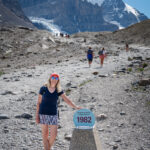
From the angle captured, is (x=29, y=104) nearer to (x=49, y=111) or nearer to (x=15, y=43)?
(x=49, y=111)

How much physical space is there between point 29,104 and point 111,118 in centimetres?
386

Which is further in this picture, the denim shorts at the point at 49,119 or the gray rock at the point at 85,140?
the denim shorts at the point at 49,119

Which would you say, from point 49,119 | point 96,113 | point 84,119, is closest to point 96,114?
point 96,113

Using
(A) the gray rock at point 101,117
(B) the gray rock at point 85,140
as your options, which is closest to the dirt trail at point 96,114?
(A) the gray rock at point 101,117

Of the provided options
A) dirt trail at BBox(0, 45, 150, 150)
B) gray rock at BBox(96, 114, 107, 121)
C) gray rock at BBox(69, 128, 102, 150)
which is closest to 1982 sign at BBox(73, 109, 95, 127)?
Result: gray rock at BBox(69, 128, 102, 150)

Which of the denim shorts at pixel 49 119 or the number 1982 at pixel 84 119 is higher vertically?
the number 1982 at pixel 84 119

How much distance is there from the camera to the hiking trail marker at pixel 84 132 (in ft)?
16.4

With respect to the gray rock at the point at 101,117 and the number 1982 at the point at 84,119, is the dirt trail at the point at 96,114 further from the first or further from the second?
the number 1982 at the point at 84,119

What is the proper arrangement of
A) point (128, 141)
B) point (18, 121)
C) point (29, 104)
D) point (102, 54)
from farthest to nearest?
point (102, 54), point (29, 104), point (18, 121), point (128, 141)

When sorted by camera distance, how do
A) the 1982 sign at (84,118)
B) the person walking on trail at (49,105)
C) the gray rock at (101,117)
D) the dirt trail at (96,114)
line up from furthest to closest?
1. the gray rock at (101,117)
2. the dirt trail at (96,114)
3. the person walking on trail at (49,105)
4. the 1982 sign at (84,118)

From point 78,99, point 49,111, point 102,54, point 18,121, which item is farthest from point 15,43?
point 49,111

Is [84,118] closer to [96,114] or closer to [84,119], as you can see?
[84,119]

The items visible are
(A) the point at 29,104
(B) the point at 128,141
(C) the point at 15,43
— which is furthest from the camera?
(C) the point at 15,43

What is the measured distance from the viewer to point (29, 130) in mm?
7469
